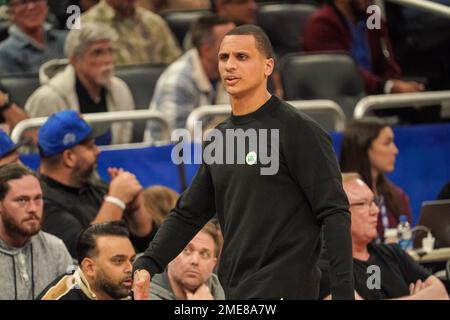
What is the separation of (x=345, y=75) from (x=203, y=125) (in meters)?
1.48

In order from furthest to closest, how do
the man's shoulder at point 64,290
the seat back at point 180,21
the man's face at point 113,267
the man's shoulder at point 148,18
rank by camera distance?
the seat back at point 180,21
the man's shoulder at point 148,18
the man's face at point 113,267
the man's shoulder at point 64,290

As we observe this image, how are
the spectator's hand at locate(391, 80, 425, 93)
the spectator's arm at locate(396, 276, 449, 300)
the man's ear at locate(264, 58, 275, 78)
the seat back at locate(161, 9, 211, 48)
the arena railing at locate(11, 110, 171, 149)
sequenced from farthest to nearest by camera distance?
the seat back at locate(161, 9, 211, 48), the spectator's hand at locate(391, 80, 425, 93), the arena railing at locate(11, 110, 171, 149), the spectator's arm at locate(396, 276, 449, 300), the man's ear at locate(264, 58, 275, 78)

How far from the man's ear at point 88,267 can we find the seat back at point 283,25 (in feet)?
13.3

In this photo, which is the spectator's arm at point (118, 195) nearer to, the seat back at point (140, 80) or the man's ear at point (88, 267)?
the man's ear at point (88, 267)

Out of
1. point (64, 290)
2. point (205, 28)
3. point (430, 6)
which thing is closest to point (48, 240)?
point (64, 290)

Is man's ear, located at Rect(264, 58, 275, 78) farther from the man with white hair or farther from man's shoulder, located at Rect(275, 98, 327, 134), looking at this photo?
the man with white hair

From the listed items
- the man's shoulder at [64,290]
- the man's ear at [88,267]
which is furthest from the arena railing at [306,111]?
the man's shoulder at [64,290]

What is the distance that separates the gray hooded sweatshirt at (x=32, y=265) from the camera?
234 inches

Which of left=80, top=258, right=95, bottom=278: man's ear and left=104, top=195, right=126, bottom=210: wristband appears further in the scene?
left=104, top=195, right=126, bottom=210: wristband

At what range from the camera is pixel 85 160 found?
6.73 metres

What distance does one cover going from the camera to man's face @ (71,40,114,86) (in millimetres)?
7699

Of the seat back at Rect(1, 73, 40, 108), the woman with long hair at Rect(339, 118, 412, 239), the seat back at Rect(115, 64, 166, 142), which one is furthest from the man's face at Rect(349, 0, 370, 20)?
the seat back at Rect(1, 73, 40, 108)

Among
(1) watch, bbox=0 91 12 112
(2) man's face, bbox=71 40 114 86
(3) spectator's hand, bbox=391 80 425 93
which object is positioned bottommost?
(1) watch, bbox=0 91 12 112

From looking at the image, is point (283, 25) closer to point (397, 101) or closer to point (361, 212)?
point (397, 101)
